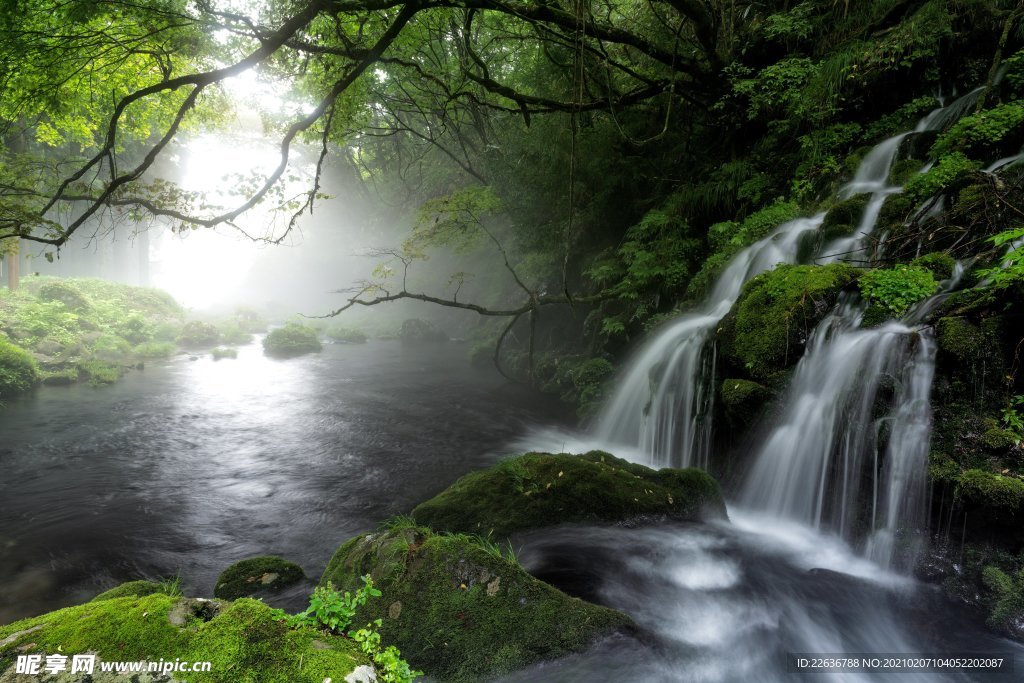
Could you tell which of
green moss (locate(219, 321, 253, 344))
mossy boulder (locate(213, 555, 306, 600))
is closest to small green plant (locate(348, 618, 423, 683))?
mossy boulder (locate(213, 555, 306, 600))

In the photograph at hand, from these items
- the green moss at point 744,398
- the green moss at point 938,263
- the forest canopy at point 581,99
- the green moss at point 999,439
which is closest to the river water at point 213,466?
the forest canopy at point 581,99

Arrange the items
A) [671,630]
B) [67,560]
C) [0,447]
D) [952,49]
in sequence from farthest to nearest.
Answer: [0,447] < [952,49] < [67,560] < [671,630]

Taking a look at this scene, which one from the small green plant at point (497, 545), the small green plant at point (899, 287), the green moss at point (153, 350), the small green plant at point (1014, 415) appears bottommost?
the small green plant at point (497, 545)

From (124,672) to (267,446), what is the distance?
29.1 ft

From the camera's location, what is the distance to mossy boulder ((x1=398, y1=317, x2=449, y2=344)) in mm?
25062

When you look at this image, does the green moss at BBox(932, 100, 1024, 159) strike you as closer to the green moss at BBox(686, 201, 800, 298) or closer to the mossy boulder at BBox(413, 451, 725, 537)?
the green moss at BBox(686, 201, 800, 298)

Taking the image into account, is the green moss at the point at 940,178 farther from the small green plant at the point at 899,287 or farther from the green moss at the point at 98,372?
the green moss at the point at 98,372

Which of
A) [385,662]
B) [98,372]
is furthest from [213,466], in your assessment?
[98,372]

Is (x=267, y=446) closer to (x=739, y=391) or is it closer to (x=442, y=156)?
(x=739, y=391)

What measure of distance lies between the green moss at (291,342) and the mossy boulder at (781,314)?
63.7ft

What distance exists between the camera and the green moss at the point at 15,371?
12.0 m

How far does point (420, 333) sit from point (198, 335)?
33.7 feet

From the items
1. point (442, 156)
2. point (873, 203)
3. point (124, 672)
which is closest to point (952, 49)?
point (873, 203)

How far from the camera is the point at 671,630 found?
3.94m
